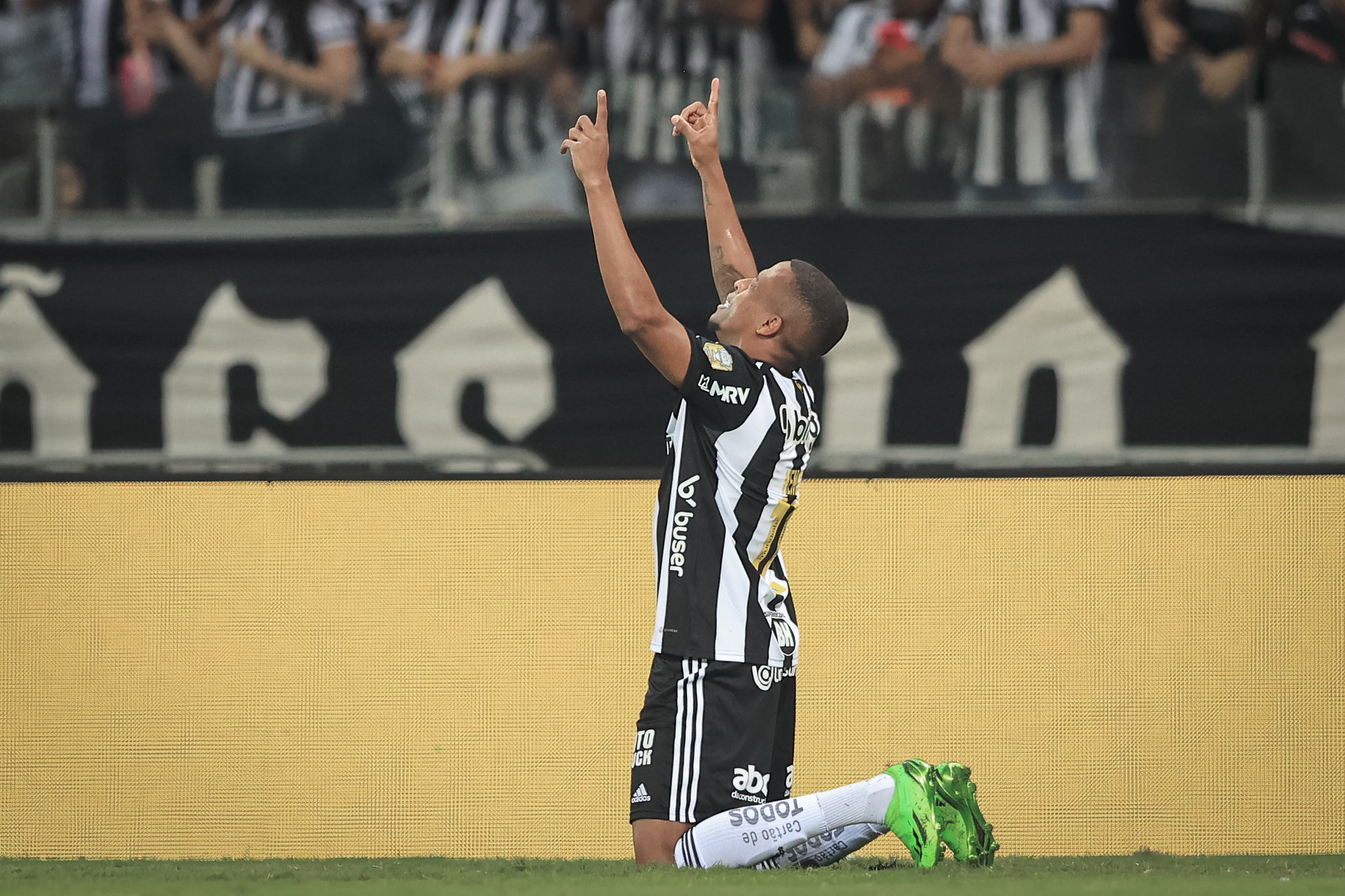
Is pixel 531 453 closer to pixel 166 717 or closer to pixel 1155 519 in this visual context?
pixel 166 717

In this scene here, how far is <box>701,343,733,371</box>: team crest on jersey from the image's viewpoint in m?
3.29

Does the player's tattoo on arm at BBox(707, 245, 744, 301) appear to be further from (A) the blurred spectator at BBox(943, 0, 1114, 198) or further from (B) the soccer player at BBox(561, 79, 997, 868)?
(A) the blurred spectator at BBox(943, 0, 1114, 198)

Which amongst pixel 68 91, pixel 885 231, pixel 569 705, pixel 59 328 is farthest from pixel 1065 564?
pixel 68 91

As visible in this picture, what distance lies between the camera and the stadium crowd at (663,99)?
5320 millimetres

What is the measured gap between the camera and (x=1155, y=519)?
4965mm

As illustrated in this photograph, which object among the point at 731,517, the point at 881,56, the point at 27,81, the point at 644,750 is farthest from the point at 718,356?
the point at 27,81

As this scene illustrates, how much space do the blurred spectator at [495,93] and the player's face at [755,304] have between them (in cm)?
196

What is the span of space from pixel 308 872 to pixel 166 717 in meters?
1.39

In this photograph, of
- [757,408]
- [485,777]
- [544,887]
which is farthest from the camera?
[485,777]

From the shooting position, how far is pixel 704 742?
3.37m

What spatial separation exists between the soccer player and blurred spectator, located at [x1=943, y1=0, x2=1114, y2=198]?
2.11m

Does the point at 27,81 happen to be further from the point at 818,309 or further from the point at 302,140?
the point at 818,309

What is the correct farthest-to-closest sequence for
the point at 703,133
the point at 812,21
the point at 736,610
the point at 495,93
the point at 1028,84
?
the point at 812,21 < the point at 495,93 < the point at 1028,84 < the point at 703,133 < the point at 736,610

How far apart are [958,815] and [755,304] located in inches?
49.1
